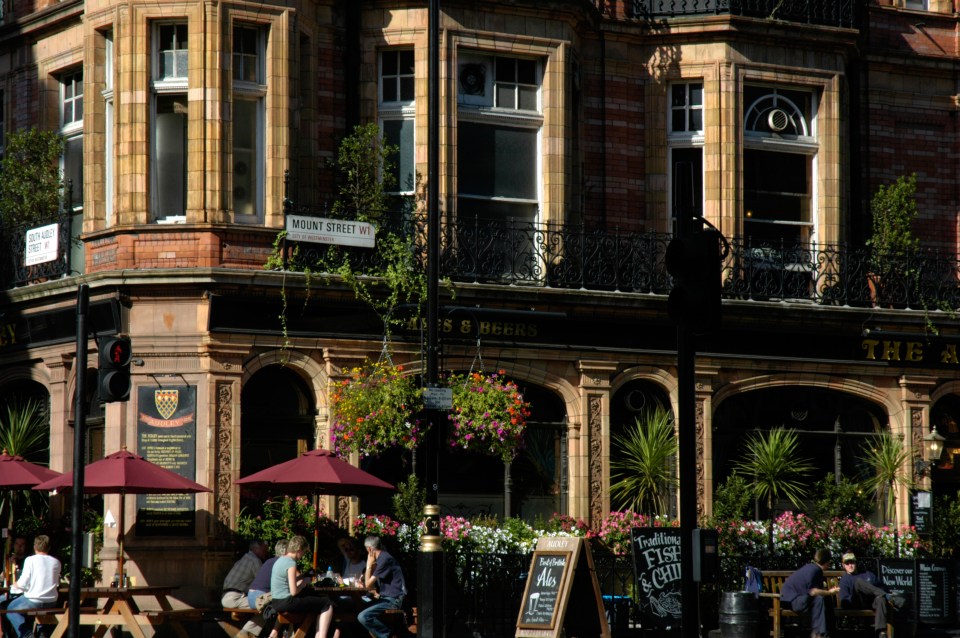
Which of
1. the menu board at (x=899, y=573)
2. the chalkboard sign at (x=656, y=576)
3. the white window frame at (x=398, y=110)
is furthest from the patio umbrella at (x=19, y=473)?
the menu board at (x=899, y=573)

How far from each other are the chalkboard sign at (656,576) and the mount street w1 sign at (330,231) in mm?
5242

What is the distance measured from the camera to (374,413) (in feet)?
70.6

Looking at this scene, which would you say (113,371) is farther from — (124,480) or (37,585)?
(37,585)

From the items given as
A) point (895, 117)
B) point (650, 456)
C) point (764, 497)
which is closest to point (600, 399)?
point (650, 456)

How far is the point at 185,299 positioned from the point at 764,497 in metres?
8.85

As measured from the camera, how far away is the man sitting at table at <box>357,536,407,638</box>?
1897 cm

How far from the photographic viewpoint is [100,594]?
18.5 meters

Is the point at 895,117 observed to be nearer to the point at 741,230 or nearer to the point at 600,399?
the point at 741,230

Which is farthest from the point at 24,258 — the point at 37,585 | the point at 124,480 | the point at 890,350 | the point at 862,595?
the point at 890,350

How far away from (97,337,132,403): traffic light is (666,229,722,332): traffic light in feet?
17.6

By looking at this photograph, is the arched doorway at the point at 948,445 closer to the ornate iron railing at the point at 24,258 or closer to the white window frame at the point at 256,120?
the white window frame at the point at 256,120

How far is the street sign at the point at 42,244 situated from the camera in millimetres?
22859

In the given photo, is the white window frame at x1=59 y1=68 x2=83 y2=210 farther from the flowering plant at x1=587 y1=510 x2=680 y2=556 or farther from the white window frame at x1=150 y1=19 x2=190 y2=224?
the flowering plant at x1=587 y1=510 x2=680 y2=556

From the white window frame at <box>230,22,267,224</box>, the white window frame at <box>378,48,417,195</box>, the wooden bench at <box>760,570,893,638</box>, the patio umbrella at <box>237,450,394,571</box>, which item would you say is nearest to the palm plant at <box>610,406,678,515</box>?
the wooden bench at <box>760,570,893,638</box>
